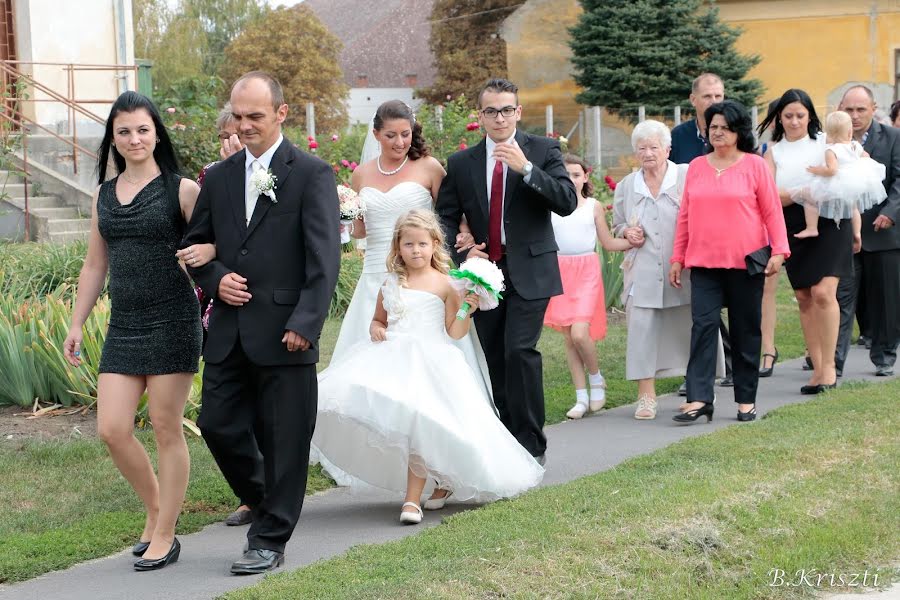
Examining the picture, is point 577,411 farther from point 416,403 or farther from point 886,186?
point 886,186

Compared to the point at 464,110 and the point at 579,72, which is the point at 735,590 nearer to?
the point at 464,110

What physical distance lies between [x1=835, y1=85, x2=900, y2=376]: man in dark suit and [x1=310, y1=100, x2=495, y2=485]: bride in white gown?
4717 millimetres

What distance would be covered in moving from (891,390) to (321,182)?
5628mm

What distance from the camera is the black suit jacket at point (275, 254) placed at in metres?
5.51

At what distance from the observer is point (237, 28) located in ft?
238

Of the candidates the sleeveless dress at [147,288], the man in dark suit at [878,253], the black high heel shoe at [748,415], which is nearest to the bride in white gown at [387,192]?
the sleeveless dress at [147,288]

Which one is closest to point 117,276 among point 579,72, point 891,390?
point 891,390

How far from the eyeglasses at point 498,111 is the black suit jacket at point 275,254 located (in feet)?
5.74

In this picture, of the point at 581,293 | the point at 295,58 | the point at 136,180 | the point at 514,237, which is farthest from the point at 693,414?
the point at 295,58

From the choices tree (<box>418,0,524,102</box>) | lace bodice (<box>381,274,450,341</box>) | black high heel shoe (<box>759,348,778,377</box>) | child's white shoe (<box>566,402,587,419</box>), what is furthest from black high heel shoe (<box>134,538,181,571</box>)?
tree (<box>418,0,524,102</box>)

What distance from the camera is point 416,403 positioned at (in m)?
6.32

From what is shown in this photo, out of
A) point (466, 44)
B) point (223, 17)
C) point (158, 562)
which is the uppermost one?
point (223, 17)

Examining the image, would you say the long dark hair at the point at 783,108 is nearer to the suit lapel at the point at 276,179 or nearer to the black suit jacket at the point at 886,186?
the black suit jacket at the point at 886,186

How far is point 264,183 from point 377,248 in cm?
221
